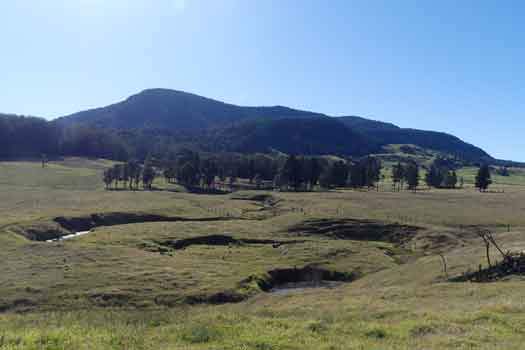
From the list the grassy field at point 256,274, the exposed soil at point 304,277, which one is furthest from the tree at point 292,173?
the exposed soil at point 304,277

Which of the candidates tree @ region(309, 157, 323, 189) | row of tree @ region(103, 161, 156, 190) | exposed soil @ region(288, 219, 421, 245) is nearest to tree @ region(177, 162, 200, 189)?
row of tree @ region(103, 161, 156, 190)

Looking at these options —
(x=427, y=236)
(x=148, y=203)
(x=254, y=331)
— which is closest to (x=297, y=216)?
(x=427, y=236)

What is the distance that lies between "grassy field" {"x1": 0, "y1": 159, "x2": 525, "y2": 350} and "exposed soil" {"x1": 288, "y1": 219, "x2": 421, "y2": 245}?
1.11 feet

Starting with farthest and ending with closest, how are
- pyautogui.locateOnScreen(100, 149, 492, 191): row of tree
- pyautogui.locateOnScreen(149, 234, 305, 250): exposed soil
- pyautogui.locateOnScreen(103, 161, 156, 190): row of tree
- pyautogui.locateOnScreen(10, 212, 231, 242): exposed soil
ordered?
pyautogui.locateOnScreen(100, 149, 492, 191): row of tree, pyautogui.locateOnScreen(103, 161, 156, 190): row of tree, pyautogui.locateOnScreen(10, 212, 231, 242): exposed soil, pyautogui.locateOnScreen(149, 234, 305, 250): exposed soil

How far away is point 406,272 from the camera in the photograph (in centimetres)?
4128

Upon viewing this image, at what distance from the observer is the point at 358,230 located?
72.6 metres

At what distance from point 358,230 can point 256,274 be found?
30.8m

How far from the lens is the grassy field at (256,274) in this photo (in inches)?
685

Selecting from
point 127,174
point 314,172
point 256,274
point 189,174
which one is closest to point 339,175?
point 314,172

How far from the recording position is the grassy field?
1741 centimetres

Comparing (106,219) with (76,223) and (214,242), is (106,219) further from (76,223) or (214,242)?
(214,242)

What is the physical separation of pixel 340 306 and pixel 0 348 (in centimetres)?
1834

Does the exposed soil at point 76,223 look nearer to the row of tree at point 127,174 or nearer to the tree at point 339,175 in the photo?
the row of tree at point 127,174

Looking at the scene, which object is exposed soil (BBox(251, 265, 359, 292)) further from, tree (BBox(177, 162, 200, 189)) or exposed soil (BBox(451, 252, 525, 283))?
tree (BBox(177, 162, 200, 189))
